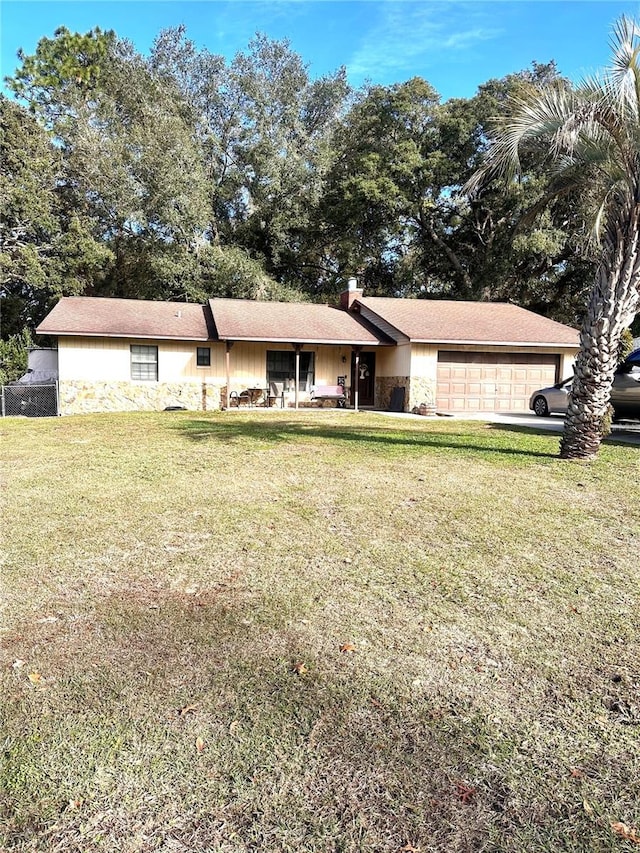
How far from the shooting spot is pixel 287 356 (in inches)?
781

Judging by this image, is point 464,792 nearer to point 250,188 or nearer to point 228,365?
point 228,365

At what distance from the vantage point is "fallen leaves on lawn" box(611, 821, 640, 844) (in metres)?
1.97

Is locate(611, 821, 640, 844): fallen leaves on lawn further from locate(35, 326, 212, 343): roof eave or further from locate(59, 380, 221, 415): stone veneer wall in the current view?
locate(59, 380, 221, 415): stone veneer wall

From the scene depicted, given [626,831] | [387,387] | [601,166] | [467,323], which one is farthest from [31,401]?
[626,831]

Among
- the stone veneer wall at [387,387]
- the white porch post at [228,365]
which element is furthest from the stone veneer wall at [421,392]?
the white porch post at [228,365]

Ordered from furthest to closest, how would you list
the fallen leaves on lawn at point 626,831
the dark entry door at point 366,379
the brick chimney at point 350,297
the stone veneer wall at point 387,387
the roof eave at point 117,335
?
the brick chimney at point 350,297, the dark entry door at point 366,379, the stone veneer wall at point 387,387, the roof eave at point 117,335, the fallen leaves on lawn at point 626,831

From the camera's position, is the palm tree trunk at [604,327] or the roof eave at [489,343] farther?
the roof eave at [489,343]

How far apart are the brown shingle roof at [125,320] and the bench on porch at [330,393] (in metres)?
4.22

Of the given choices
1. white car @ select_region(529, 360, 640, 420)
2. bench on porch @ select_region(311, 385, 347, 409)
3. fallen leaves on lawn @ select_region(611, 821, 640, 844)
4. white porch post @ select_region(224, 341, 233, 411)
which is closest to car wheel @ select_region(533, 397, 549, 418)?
white car @ select_region(529, 360, 640, 420)

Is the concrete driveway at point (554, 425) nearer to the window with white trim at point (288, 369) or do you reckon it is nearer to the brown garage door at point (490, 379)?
the brown garage door at point (490, 379)

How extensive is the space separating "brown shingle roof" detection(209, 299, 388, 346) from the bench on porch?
5.85 feet

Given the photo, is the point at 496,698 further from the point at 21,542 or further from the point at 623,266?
the point at 623,266

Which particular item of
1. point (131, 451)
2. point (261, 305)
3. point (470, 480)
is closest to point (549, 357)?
point (261, 305)

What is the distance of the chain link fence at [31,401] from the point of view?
1662cm
